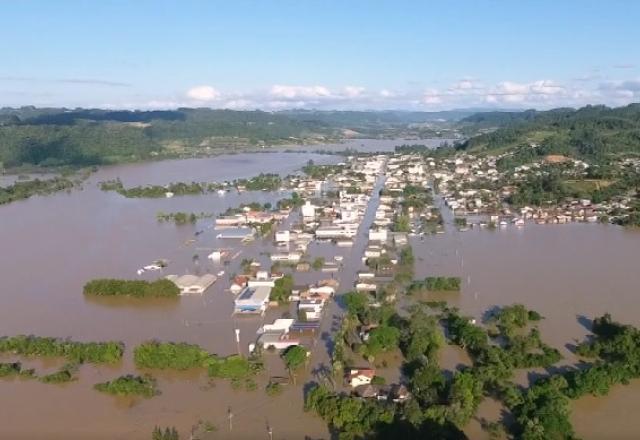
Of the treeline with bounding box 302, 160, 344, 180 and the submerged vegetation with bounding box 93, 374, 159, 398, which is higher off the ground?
the treeline with bounding box 302, 160, 344, 180

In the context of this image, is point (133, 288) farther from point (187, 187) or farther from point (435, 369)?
point (187, 187)

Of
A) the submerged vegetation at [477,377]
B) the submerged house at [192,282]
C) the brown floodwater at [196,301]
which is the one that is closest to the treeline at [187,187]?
the brown floodwater at [196,301]

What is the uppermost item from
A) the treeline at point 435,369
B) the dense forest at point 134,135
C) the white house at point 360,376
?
the dense forest at point 134,135

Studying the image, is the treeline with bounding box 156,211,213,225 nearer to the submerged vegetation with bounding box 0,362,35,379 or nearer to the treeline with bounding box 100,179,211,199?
the treeline with bounding box 100,179,211,199

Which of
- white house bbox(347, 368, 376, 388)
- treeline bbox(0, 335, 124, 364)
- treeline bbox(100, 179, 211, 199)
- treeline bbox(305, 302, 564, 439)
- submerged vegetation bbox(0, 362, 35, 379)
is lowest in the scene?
submerged vegetation bbox(0, 362, 35, 379)

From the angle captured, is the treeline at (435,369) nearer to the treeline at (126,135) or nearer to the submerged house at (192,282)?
the submerged house at (192,282)

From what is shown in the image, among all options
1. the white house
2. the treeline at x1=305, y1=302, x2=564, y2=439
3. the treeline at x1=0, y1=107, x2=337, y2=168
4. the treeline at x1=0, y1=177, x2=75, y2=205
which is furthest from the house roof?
the treeline at x1=0, y1=107, x2=337, y2=168

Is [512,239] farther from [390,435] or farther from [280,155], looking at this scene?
[280,155]
